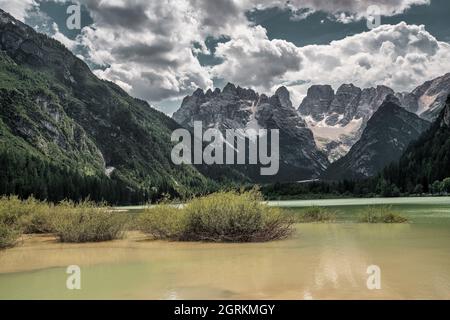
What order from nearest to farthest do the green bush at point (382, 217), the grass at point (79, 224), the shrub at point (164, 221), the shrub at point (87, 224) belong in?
the grass at point (79, 224), the shrub at point (164, 221), the shrub at point (87, 224), the green bush at point (382, 217)

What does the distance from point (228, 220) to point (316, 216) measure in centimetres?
2346

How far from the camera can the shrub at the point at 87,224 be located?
33625mm

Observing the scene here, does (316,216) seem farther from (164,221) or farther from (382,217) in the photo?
(164,221)

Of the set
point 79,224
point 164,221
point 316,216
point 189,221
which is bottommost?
point 316,216

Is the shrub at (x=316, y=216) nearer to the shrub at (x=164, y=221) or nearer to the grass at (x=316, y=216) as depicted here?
the grass at (x=316, y=216)

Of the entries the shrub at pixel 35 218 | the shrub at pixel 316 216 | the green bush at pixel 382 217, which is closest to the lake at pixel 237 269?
the shrub at pixel 35 218

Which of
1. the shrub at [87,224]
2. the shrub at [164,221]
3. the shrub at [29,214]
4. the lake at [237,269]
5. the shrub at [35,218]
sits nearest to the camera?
the lake at [237,269]

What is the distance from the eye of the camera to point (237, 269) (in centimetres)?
2041

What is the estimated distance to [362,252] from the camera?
24.7m

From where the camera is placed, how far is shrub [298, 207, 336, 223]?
169ft

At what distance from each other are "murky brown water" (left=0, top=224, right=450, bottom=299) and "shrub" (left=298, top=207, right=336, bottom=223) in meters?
18.9

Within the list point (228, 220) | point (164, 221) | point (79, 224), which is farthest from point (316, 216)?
point (79, 224)

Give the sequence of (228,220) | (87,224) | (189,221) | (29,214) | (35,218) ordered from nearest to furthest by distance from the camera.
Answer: (228,220) < (189,221) < (87,224) < (35,218) < (29,214)

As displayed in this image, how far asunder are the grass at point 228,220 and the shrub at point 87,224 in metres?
4.34
